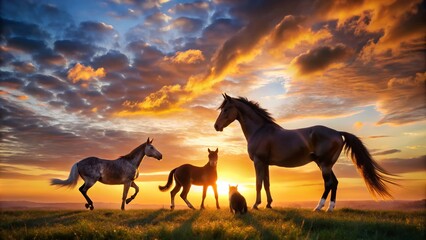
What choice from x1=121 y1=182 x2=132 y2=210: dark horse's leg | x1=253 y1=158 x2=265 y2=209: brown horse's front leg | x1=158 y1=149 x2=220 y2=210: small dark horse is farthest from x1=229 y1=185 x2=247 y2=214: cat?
x1=121 y1=182 x2=132 y2=210: dark horse's leg

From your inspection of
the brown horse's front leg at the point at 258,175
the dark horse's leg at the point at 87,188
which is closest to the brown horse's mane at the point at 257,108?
the brown horse's front leg at the point at 258,175

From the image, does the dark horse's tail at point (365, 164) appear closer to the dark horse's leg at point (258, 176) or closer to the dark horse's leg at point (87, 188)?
the dark horse's leg at point (258, 176)

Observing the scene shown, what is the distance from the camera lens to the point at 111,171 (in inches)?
690

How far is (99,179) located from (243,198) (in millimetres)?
8231

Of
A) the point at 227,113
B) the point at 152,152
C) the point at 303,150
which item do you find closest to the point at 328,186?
the point at 303,150

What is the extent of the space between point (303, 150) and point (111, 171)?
9.50 metres

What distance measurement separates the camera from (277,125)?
1424cm

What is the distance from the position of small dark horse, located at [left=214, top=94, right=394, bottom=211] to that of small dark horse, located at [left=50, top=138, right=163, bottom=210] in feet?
21.1

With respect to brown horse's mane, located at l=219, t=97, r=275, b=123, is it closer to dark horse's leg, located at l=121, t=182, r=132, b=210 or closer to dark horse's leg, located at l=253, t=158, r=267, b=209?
dark horse's leg, located at l=253, t=158, r=267, b=209

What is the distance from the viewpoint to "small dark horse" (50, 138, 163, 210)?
55.8 feet

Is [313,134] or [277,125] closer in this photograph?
[313,134]

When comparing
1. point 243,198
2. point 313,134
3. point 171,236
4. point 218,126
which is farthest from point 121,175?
point 171,236

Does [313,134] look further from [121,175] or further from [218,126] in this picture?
[121,175]

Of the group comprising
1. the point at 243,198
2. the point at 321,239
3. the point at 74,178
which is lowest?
the point at 321,239
